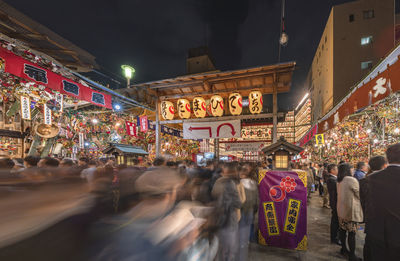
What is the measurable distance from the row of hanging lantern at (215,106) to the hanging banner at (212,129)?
452 mm

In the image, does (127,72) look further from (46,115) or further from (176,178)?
(176,178)

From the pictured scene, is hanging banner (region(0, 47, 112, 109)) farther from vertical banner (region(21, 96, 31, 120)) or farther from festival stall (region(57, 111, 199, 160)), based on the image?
festival stall (region(57, 111, 199, 160))

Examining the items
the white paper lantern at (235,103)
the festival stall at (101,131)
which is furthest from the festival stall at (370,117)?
the festival stall at (101,131)

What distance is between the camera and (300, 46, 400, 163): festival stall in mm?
4675

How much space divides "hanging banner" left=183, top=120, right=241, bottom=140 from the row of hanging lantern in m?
0.45

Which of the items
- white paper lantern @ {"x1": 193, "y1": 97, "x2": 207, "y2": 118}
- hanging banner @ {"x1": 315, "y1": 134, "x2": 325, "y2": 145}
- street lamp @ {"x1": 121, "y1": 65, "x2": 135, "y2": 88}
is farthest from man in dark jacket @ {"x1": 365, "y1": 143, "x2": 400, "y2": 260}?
street lamp @ {"x1": 121, "y1": 65, "x2": 135, "y2": 88}

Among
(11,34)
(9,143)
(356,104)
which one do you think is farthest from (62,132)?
(356,104)

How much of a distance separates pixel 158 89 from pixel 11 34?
551 centimetres

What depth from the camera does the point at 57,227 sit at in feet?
4.39

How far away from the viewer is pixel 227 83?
9141mm

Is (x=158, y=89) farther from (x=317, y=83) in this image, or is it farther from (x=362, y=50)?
(x=317, y=83)

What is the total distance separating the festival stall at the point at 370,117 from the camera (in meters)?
4.68

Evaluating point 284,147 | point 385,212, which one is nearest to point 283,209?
point 284,147

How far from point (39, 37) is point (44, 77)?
1.80m
